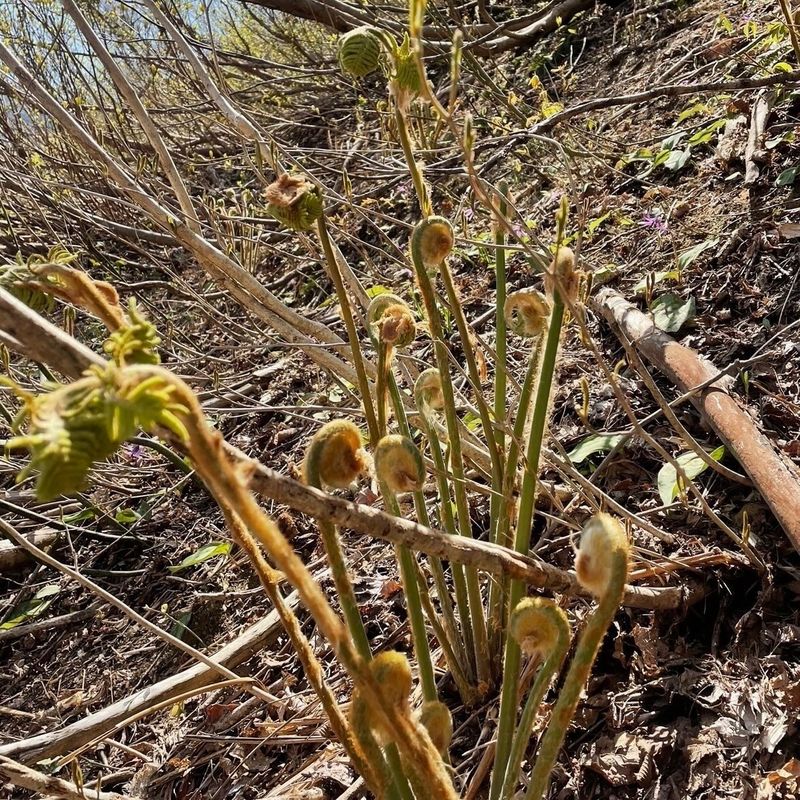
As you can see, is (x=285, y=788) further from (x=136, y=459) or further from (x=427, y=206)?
(x=136, y=459)

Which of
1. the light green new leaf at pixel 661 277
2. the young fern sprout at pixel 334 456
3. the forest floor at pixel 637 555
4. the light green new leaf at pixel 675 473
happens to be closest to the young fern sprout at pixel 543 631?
the young fern sprout at pixel 334 456

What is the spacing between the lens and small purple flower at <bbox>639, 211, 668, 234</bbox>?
2553 mm

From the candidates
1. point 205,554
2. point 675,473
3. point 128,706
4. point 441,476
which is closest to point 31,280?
point 441,476

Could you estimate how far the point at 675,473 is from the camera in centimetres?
165

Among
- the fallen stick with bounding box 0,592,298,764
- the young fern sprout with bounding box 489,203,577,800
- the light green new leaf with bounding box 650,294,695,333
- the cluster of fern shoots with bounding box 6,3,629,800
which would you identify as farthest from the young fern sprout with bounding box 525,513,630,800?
the light green new leaf with bounding box 650,294,695,333

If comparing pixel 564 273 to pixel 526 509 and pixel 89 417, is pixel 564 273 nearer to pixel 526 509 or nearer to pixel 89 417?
pixel 526 509

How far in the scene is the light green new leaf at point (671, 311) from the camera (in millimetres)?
2146

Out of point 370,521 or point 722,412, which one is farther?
point 722,412

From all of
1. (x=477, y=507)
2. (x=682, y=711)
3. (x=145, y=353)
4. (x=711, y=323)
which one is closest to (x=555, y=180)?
(x=711, y=323)

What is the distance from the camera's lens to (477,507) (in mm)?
1928

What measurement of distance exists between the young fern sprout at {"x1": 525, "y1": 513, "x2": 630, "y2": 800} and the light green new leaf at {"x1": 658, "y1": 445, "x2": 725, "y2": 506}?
0.87m

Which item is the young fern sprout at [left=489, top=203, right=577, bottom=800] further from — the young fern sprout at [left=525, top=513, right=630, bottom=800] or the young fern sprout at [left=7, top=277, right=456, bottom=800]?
the young fern sprout at [left=7, top=277, right=456, bottom=800]

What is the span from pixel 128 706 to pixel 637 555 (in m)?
1.10

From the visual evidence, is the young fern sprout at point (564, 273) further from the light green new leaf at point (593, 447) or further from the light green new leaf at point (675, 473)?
the light green new leaf at point (593, 447)
